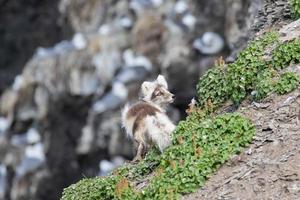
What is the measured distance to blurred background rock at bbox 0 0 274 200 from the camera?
41125 mm

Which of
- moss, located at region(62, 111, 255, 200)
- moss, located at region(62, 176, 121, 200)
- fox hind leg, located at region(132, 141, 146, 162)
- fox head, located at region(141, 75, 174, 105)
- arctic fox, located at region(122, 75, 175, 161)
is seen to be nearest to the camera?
moss, located at region(62, 111, 255, 200)

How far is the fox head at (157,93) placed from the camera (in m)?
13.3

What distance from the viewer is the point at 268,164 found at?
32.8 ft

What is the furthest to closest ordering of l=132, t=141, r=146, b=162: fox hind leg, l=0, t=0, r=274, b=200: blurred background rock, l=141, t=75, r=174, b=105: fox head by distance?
l=0, t=0, r=274, b=200: blurred background rock
l=141, t=75, r=174, b=105: fox head
l=132, t=141, r=146, b=162: fox hind leg

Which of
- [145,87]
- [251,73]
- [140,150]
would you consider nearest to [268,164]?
[251,73]

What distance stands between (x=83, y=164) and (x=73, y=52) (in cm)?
743

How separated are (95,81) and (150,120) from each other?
3226 centimetres

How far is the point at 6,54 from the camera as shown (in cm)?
5438

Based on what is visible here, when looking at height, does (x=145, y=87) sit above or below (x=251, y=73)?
above

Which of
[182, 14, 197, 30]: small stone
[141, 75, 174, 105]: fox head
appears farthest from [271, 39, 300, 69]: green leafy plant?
[182, 14, 197, 30]: small stone

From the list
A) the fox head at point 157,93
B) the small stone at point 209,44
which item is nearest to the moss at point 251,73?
the fox head at point 157,93

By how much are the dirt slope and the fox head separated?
2.51 m

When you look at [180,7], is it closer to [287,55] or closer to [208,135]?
[287,55]

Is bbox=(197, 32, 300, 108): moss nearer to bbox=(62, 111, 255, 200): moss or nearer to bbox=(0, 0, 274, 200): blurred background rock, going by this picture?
bbox=(62, 111, 255, 200): moss
